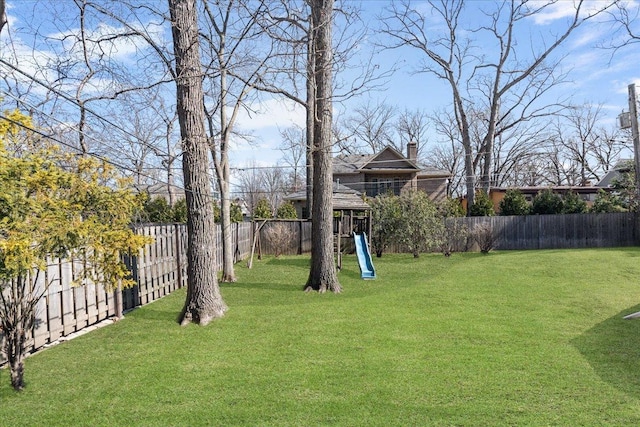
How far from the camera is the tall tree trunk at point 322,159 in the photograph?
32.5ft

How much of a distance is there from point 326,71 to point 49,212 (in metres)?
6.96

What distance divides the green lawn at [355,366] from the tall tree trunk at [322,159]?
0.93 m

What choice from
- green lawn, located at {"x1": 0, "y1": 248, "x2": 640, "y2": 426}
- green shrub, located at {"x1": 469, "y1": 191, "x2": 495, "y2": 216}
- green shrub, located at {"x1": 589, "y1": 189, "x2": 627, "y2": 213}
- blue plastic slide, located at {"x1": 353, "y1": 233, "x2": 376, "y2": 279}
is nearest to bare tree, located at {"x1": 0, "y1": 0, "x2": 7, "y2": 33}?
green lawn, located at {"x1": 0, "y1": 248, "x2": 640, "y2": 426}

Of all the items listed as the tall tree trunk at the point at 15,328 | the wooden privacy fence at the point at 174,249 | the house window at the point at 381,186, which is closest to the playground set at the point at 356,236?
the wooden privacy fence at the point at 174,249

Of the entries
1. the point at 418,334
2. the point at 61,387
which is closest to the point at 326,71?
the point at 418,334

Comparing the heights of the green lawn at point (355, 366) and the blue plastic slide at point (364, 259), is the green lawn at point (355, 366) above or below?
below

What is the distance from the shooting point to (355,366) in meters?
5.04

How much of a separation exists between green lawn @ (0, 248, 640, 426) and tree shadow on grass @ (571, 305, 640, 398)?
0.02m

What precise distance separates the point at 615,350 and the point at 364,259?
7696mm

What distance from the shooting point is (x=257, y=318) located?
7.34m

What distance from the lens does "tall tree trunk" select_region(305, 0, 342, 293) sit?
990 cm

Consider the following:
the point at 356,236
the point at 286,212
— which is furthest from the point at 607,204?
the point at 286,212

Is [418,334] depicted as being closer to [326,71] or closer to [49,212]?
[49,212]

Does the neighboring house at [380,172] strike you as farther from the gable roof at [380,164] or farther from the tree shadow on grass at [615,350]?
the tree shadow on grass at [615,350]
